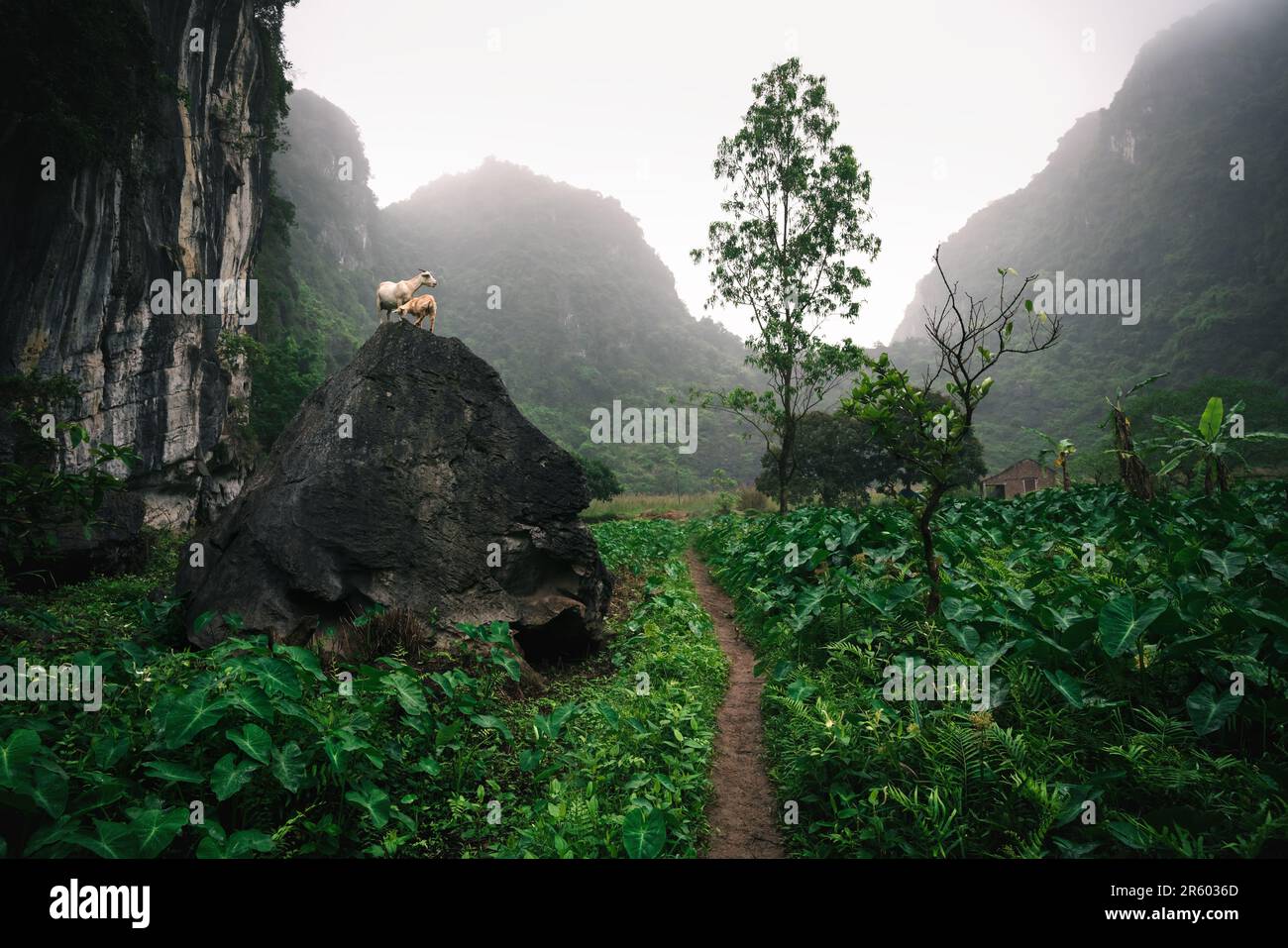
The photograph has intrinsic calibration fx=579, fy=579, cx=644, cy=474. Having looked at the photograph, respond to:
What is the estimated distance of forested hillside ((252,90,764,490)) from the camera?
228ft

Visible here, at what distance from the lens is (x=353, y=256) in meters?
96.2

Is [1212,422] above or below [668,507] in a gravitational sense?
above

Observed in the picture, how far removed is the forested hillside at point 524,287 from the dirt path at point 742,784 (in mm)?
40964

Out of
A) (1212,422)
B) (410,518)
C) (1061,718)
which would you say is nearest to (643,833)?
(1061,718)

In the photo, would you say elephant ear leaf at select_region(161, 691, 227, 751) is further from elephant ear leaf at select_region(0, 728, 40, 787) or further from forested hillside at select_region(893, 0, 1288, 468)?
forested hillside at select_region(893, 0, 1288, 468)

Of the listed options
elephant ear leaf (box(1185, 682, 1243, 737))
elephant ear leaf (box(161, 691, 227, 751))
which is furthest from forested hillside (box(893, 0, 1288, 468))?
elephant ear leaf (box(161, 691, 227, 751))

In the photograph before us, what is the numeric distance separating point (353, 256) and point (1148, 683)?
112 meters

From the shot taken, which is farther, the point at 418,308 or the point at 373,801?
the point at 418,308

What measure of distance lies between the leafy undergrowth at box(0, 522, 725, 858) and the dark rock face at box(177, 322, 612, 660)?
3.80 ft

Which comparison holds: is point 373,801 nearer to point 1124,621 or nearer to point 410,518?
point 410,518

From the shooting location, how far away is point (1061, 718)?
3504mm

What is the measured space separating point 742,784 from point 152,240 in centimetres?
2072

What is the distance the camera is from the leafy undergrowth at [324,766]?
2482 millimetres

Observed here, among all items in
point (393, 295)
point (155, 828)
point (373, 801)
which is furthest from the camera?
point (393, 295)
